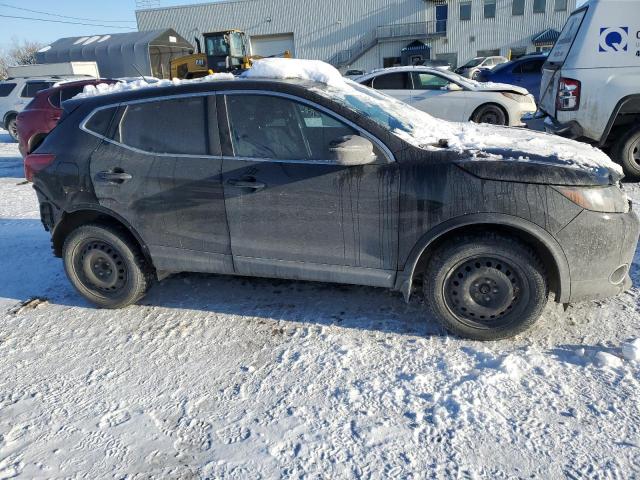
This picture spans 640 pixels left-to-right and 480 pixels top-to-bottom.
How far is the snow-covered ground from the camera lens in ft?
7.59

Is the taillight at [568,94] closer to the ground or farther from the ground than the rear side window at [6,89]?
closer to the ground

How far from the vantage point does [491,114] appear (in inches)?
381

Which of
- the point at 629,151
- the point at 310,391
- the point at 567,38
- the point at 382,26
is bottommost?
the point at 310,391

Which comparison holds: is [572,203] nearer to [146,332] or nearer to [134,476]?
[134,476]

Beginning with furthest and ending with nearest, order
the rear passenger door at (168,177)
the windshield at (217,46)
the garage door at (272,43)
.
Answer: the garage door at (272,43) < the windshield at (217,46) < the rear passenger door at (168,177)

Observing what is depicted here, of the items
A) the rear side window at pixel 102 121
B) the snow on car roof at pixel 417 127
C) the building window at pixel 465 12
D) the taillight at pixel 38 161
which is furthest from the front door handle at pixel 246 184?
the building window at pixel 465 12

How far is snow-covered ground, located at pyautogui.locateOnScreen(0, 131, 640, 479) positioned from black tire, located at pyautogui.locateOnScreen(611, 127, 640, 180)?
3.31 metres

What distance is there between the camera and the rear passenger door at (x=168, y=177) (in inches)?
135

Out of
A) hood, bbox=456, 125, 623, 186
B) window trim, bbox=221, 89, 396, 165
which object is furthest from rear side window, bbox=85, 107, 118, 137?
hood, bbox=456, 125, 623, 186

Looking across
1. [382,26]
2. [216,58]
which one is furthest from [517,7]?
[216,58]

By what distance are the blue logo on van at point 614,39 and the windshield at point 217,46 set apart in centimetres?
2123

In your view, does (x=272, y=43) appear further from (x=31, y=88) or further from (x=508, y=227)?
(x=508, y=227)

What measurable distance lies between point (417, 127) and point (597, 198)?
126 centimetres

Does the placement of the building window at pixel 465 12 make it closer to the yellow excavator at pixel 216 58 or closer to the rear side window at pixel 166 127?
the yellow excavator at pixel 216 58
